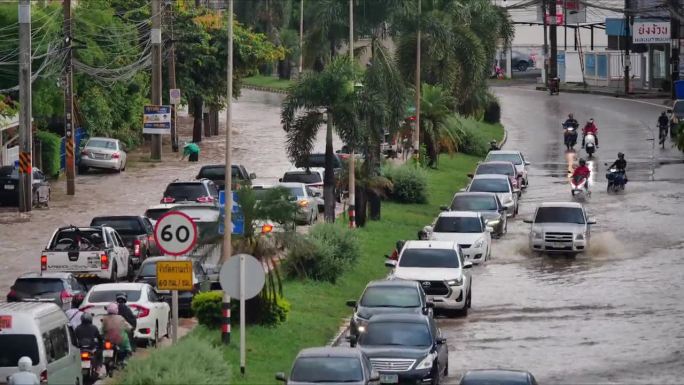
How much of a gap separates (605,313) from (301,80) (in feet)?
45.4

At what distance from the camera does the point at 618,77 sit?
119 metres

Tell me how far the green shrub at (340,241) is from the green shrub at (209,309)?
875cm

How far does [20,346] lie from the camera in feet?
74.1

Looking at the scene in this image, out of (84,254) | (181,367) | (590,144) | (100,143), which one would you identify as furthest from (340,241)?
(590,144)

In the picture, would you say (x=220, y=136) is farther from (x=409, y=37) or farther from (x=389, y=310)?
(x=389, y=310)

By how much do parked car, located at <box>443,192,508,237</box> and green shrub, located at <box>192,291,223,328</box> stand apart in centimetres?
1982

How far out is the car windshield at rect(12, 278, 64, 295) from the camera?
31.8 meters

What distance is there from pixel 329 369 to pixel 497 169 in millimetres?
36210

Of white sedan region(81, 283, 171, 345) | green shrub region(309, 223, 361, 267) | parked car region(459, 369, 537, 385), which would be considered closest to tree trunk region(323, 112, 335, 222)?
green shrub region(309, 223, 361, 267)

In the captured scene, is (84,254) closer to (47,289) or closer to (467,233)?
(47,289)

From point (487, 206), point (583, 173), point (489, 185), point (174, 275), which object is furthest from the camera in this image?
point (583, 173)

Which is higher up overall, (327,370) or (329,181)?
(329,181)

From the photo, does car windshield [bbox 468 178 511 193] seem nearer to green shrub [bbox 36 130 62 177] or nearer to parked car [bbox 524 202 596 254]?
parked car [bbox 524 202 596 254]

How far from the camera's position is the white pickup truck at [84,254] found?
36.4 metres
